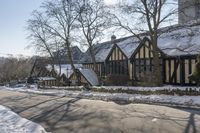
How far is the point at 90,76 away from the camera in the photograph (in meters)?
41.8

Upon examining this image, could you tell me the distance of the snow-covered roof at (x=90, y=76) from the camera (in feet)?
134

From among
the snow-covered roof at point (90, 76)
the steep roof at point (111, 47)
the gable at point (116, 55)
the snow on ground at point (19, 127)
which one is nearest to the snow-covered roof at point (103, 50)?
the steep roof at point (111, 47)

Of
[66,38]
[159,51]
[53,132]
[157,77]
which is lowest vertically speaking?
[53,132]

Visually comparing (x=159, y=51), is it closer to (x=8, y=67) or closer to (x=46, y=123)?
(x=46, y=123)

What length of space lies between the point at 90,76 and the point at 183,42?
1617cm

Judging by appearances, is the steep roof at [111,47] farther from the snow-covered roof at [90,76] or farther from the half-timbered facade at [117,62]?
the snow-covered roof at [90,76]

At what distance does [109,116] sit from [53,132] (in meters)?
3.01

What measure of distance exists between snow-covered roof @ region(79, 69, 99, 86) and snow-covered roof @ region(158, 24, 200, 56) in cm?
1196

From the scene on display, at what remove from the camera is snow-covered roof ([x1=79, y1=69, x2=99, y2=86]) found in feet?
134

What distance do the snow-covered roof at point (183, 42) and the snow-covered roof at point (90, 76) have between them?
11956 millimetres

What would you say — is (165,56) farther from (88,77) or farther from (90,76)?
(90,76)

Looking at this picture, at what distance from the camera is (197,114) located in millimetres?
12758

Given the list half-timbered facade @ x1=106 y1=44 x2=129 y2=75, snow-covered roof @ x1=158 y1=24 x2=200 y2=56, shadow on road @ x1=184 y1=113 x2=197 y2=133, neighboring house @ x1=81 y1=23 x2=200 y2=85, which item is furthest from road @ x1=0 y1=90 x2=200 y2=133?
half-timbered facade @ x1=106 y1=44 x2=129 y2=75

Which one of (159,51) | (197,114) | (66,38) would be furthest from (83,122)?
(66,38)
